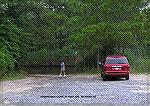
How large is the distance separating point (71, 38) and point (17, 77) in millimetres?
1937

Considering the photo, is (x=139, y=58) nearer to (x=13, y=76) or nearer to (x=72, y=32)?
(x=72, y=32)

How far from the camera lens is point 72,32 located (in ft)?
34.7

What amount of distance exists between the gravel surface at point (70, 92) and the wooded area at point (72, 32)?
0.60 metres

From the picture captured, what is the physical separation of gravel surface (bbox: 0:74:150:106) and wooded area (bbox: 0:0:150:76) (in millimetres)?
595

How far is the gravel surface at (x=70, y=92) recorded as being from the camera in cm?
1086

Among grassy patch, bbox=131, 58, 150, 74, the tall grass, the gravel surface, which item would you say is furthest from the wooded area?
the gravel surface

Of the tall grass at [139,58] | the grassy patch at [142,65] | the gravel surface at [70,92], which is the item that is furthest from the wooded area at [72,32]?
the gravel surface at [70,92]

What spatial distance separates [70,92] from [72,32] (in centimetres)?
229

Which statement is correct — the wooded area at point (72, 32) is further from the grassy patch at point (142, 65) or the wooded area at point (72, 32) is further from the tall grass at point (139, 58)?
the grassy patch at point (142, 65)

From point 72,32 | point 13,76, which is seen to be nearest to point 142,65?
point 72,32

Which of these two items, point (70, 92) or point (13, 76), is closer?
point (13, 76)

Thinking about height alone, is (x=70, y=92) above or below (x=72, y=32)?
below

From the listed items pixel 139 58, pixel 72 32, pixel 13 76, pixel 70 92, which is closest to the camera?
pixel 72 32

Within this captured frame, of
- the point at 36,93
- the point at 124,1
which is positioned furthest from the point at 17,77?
the point at 124,1
